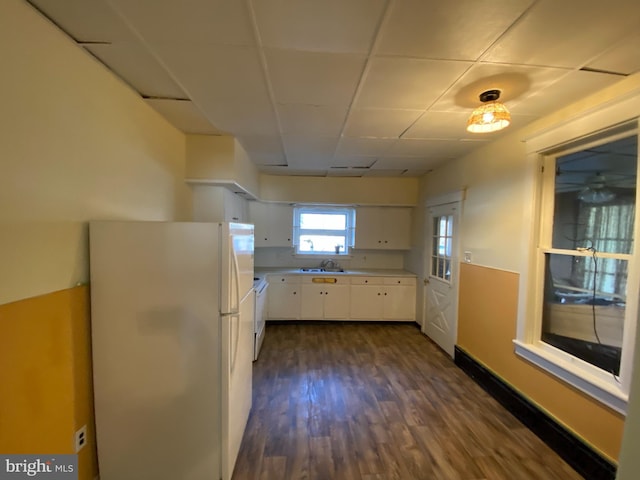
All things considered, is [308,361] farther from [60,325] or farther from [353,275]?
[60,325]

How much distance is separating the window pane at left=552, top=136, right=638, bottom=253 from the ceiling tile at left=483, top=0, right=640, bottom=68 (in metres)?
0.73

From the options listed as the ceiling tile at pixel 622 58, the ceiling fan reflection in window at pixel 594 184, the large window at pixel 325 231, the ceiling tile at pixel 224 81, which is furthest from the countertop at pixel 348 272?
the ceiling tile at pixel 622 58

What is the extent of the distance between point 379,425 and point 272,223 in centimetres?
333

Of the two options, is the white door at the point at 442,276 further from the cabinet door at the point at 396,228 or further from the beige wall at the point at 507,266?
the cabinet door at the point at 396,228

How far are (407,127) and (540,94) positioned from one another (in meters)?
0.93

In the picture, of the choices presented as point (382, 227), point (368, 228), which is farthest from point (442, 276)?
point (368, 228)

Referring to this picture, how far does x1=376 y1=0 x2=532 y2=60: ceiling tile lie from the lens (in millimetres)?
1107

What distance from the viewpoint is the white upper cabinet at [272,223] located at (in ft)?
15.1

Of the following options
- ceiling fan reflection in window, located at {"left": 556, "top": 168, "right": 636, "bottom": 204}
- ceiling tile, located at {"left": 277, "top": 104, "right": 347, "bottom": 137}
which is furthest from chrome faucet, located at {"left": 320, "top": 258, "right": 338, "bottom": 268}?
ceiling fan reflection in window, located at {"left": 556, "top": 168, "right": 636, "bottom": 204}

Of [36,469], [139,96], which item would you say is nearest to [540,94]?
[139,96]

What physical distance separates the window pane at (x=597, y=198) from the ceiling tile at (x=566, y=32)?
0.73 metres

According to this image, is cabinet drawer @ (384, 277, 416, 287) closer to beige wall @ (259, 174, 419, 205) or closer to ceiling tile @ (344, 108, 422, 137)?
beige wall @ (259, 174, 419, 205)

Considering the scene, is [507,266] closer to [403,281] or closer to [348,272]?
[403,281]

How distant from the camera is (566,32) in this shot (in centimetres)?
124
